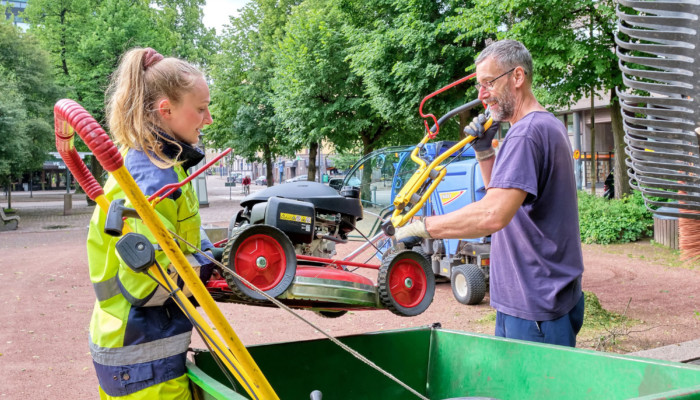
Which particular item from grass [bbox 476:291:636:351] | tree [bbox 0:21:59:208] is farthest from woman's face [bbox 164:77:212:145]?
tree [bbox 0:21:59:208]

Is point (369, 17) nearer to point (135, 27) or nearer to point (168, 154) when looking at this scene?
point (135, 27)

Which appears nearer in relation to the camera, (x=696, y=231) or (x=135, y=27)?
(x=696, y=231)

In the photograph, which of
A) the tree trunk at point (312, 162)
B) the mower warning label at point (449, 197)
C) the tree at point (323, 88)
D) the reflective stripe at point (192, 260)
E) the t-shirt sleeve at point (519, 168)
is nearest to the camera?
the reflective stripe at point (192, 260)

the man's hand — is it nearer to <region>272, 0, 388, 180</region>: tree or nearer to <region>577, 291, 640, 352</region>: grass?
<region>577, 291, 640, 352</region>: grass

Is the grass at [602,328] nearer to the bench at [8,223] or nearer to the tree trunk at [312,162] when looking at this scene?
the bench at [8,223]

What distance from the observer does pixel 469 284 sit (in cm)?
838

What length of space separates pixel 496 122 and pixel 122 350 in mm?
1920

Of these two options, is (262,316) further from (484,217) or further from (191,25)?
(191,25)

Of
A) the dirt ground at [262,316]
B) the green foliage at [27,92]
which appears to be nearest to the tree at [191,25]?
the green foliage at [27,92]

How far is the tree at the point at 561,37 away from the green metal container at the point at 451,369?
12125 mm

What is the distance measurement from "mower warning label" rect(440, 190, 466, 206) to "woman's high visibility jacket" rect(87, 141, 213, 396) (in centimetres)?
719

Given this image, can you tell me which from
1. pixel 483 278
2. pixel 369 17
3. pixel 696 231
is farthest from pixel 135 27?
pixel 696 231

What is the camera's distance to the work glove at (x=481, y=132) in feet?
9.80

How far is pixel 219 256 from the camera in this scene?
9.03 feet
